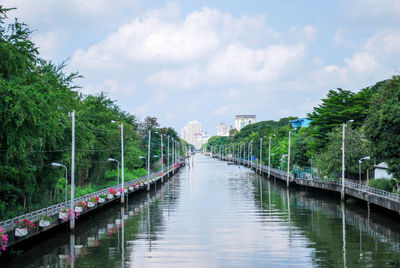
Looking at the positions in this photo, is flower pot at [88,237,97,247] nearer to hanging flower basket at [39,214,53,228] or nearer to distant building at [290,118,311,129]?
hanging flower basket at [39,214,53,228]

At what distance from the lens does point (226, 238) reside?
3441 cm

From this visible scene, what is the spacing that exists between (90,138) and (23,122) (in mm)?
23941

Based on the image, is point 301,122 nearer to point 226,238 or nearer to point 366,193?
Answer: point 366,193

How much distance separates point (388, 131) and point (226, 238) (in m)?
15.2

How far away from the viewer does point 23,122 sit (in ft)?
88.3

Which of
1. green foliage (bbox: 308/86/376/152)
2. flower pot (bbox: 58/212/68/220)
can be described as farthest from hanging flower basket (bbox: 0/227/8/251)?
green foliage (bbox: 308/86/376/152)

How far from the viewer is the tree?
122 feet

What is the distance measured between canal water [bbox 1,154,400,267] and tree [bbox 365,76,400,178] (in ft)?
17.6

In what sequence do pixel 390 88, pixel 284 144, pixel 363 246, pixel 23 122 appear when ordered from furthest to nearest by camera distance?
pixel 284 144
pixel 390 88
pixel 363 246
pixel 23 122

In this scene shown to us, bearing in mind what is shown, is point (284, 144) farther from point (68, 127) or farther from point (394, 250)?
point (394, 250)

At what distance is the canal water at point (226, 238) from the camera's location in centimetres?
2713

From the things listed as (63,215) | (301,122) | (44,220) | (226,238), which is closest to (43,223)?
(44,220)

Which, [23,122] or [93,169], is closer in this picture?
[23,122]

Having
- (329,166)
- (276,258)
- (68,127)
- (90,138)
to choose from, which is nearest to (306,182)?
(329,166)
